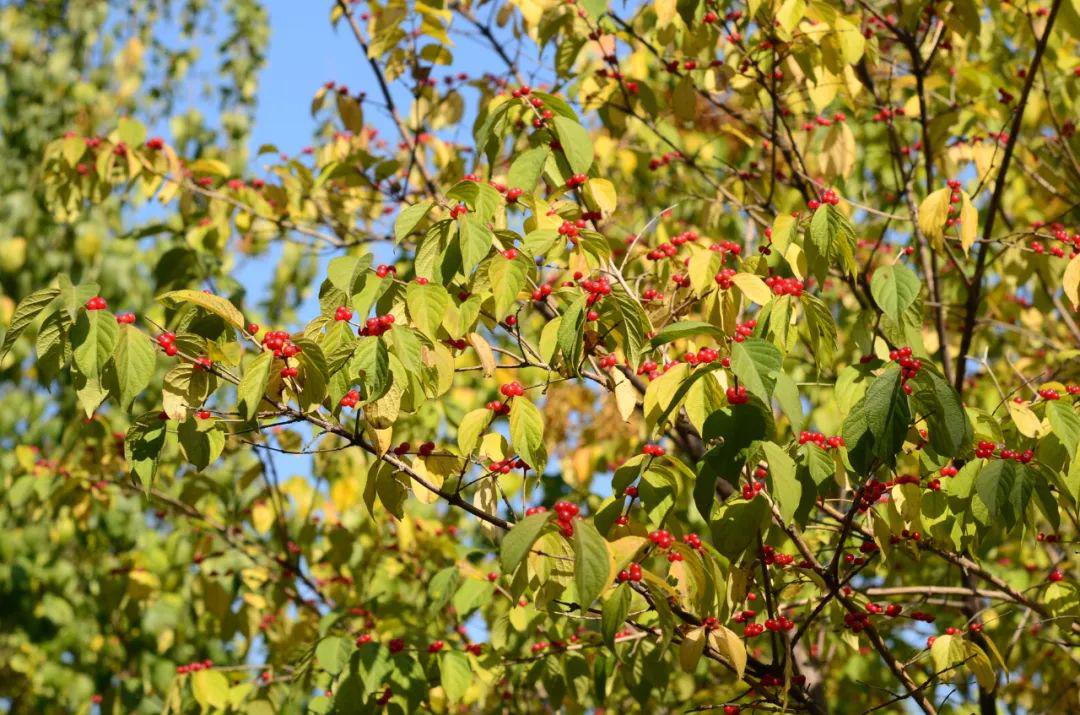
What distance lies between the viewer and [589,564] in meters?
1.56

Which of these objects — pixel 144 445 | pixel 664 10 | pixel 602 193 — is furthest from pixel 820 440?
pixel 664 10

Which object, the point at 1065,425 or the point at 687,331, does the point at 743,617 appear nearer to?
the point at 1065,425

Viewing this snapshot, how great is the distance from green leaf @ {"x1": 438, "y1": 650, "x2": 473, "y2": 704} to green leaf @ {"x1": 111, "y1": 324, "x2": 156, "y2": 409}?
3.80ft

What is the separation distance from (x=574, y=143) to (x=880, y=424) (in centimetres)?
92

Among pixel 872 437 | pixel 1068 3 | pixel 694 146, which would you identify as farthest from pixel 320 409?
pixel 694 146

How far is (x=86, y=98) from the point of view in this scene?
27.4 ft

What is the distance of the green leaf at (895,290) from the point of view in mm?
1914

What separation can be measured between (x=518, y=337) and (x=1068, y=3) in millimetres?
2176

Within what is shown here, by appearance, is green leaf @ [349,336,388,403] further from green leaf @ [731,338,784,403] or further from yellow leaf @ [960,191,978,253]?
yellow leaf @ [960,191,978,253]

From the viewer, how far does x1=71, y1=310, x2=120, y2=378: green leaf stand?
175 centimetres

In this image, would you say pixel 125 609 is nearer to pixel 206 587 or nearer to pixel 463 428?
pixel 206 587

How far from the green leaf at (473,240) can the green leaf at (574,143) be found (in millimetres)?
369

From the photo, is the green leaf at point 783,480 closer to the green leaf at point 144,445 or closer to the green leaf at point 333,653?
the green leaf at point 144,445

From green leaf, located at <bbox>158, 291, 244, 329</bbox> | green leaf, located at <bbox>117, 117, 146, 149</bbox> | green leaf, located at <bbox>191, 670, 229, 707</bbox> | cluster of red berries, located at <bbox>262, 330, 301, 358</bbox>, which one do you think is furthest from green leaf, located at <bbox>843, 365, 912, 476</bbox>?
green leaf, located at <bbox>117, 117, 146, 149</bbox>
